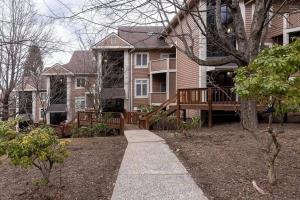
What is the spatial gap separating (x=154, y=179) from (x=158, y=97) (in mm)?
22846

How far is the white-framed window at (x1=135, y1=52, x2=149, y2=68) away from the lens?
33938 millimetres

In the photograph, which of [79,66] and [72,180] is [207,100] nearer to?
[72,180]

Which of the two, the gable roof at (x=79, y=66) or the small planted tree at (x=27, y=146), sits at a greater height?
the gable roof at (x=79, y=66)

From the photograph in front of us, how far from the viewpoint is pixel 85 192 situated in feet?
20.8

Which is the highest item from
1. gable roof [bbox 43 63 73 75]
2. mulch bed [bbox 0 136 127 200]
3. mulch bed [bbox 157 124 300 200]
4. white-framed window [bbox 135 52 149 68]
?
white-framed window [bbox 135 52 149 68]

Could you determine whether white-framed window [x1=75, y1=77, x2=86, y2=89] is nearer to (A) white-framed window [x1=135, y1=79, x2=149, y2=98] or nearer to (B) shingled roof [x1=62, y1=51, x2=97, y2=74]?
(B) shingled roof [x1=62, y1=51, x2=97, y2=74]

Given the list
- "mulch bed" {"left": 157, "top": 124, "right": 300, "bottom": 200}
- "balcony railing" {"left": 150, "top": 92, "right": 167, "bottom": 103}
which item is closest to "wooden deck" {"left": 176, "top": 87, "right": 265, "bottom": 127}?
"mulch bed" {"left": 157, "top": 124, "right": 300, "bottom": 200}

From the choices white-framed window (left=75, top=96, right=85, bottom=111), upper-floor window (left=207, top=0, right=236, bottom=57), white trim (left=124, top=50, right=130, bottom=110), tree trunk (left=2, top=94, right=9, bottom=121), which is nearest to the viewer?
upper-floor window (left=207, top=0, right=236, bottom=57)

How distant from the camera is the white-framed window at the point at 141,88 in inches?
1336

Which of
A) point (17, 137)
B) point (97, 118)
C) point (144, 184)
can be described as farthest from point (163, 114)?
point (17, 137)

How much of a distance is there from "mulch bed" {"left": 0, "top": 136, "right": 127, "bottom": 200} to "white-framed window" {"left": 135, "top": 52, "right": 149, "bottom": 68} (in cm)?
2411

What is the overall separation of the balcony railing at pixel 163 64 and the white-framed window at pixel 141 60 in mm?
3027

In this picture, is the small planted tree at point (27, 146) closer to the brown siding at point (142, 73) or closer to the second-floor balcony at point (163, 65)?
the second-floor balcony at point (163, 65)

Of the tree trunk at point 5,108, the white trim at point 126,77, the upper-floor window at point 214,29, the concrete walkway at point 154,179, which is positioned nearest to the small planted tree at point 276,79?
the concrete walkway at point 154,179
